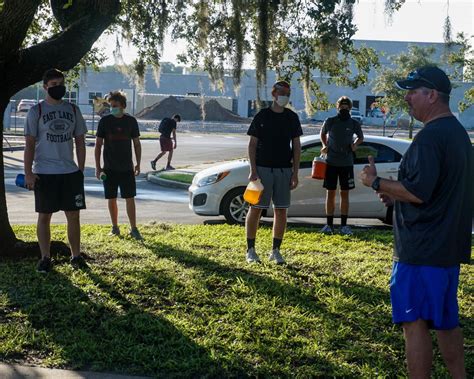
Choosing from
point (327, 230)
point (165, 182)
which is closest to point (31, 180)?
point (327, 230)

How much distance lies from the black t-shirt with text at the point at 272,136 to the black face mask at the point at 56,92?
75.7 inches

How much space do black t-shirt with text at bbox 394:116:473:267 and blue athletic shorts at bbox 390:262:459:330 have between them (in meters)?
0.05

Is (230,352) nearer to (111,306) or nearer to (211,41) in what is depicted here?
(111,306)

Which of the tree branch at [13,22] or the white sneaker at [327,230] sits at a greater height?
the tree branch at [13,22]

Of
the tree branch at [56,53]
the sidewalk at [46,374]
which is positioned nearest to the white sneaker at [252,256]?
the tree branch at [56,53]

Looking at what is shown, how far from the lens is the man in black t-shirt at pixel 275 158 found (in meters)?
8.05

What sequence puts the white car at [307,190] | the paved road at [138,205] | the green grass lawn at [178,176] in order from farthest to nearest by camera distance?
the green grass lawn at [178,176] < the paved road at [138,205] < the white car at [307,190]

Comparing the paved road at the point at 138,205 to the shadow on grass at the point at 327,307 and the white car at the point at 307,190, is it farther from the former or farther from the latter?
the shadow on grass at the point at 327,307

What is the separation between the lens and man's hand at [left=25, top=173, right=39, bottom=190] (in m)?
7.15

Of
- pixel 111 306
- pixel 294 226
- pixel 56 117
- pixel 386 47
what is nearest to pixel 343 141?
pixel 294 226

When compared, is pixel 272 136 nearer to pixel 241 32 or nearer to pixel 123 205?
pixel 241 32

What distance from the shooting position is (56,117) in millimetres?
7223

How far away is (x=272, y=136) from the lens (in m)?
8.06

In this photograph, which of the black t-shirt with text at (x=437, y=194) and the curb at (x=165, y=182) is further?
the curb at (x=165, y=182)
